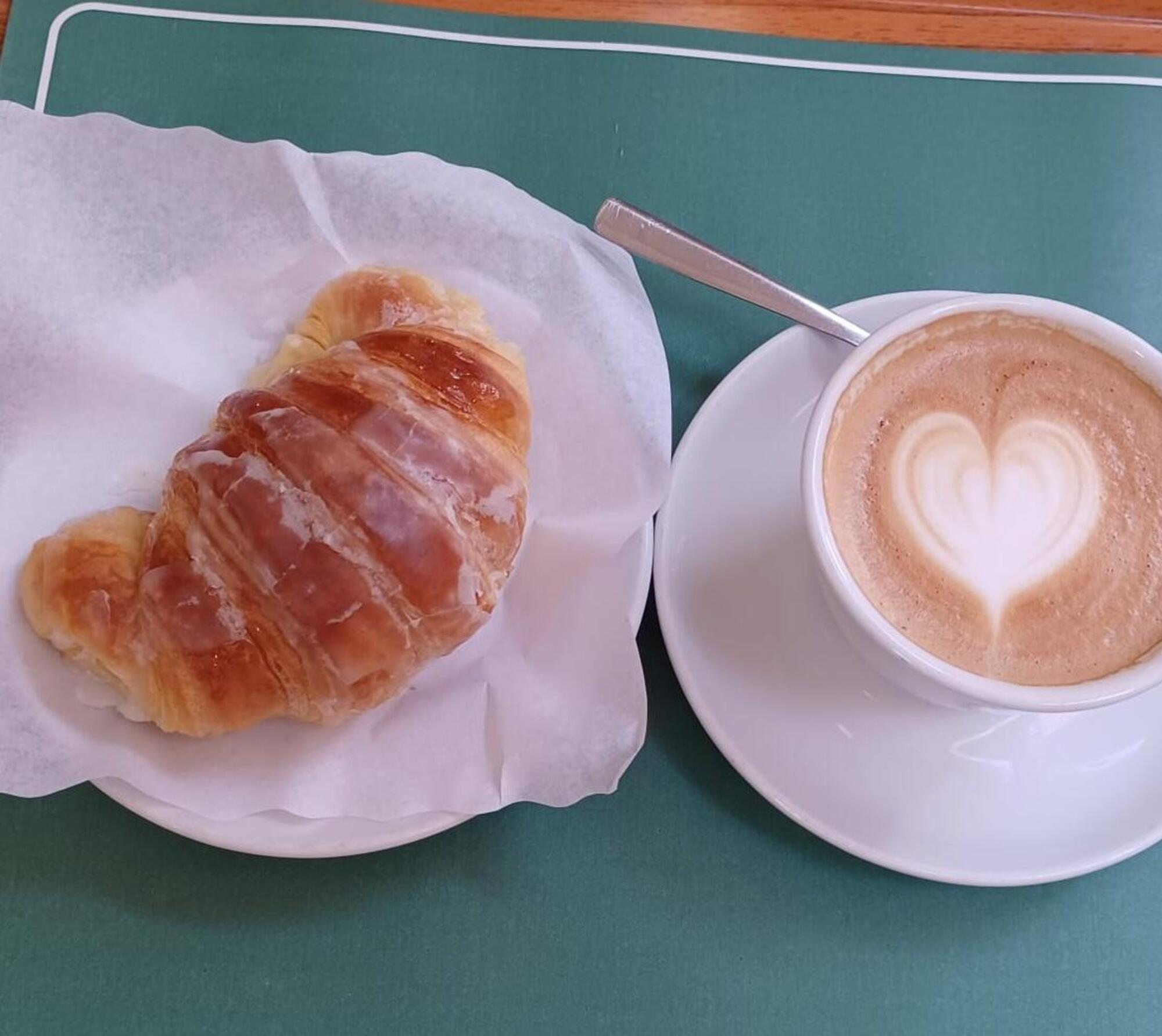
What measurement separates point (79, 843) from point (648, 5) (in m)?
0.97

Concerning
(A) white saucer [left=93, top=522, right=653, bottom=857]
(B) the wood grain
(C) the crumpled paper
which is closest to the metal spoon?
(C) the crumpled paper

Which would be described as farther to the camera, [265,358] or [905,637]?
[265,358]

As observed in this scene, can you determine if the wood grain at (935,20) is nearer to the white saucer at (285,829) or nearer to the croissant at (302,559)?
the croissant at (302,559)

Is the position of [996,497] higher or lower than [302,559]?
higher

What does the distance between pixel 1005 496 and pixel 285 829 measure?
1.94 ft

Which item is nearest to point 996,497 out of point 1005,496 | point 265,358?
point 1005,496

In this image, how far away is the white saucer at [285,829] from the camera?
773 mm

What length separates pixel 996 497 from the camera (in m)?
0.79

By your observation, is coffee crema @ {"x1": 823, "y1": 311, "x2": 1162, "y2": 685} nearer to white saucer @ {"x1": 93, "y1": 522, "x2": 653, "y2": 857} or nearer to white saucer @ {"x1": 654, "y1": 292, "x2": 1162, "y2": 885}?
white saucer @ {"x1": 654, "y1": 292, "x2": 1162, "y2": 885}

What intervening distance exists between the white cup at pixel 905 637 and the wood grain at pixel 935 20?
0.47m

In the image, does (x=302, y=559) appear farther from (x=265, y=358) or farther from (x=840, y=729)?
(x=840, y=729)

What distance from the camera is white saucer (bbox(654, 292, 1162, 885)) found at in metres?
0.83

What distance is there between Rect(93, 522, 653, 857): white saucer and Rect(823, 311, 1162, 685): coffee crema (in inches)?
14.8

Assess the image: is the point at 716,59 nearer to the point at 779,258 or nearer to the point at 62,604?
the point at 779,258
